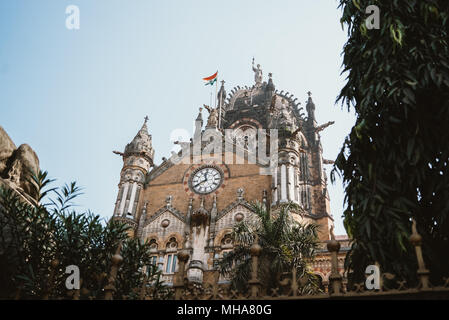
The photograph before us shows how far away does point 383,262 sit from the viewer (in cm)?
838

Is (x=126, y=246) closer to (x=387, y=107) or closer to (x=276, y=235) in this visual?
(x=276, y=235)

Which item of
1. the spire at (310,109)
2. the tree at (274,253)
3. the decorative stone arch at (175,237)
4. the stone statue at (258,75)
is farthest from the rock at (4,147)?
the stone statue at (258,75)

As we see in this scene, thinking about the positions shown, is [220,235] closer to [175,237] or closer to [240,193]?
[175,237]

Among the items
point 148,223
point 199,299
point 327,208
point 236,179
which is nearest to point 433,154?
point 199,299

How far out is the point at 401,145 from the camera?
9.08 metres

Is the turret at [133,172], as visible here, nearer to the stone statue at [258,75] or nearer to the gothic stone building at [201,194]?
the gothic stone building at [201,194]

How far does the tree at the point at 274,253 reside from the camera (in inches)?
568

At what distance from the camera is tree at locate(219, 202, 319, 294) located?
14.4 meters

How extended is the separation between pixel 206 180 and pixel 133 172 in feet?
15.6

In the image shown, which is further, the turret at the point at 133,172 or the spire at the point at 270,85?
the spire at the point at 270,85

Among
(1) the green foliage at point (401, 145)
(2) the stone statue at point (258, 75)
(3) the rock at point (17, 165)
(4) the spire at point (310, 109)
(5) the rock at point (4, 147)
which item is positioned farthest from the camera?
(2) the stone statue at point (258, 75)

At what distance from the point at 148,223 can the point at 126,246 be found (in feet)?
45.5

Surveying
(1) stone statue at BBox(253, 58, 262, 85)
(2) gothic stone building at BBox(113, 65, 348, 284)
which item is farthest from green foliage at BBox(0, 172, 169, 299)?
(1) stone statue at BBox(253, 58, 262, 85)

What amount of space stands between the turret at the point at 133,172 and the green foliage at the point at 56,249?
14.3 meters
